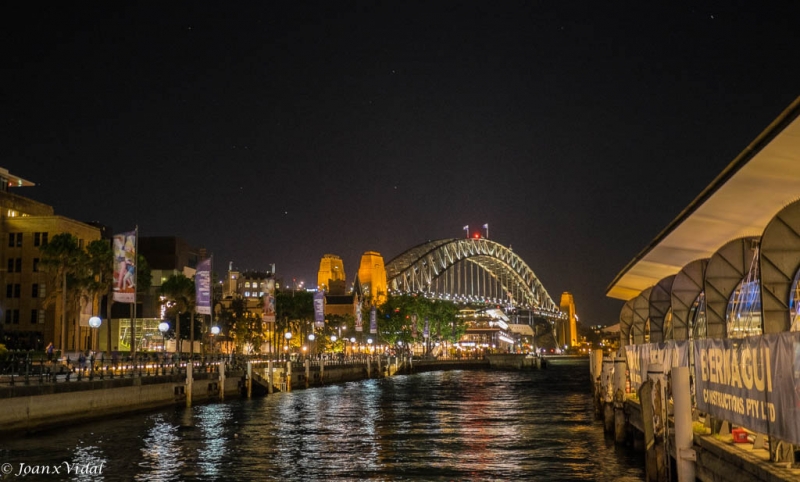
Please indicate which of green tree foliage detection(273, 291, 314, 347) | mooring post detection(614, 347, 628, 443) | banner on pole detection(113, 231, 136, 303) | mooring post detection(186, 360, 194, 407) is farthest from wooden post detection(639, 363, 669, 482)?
green tree foliage detection(273, 291, 314, 347)

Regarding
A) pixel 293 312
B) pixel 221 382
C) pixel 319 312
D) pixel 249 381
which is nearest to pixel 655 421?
pixel 221 382

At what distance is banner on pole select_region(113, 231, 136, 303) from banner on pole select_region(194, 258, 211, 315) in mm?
8779

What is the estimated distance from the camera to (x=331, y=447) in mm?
38438

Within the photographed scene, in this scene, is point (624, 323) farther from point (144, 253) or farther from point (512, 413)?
point (144, 253)

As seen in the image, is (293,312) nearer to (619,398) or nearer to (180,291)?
(180,291)

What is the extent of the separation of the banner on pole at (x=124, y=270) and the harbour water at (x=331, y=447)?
7.54 m

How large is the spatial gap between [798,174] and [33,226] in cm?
10182

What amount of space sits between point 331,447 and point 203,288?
29897mm

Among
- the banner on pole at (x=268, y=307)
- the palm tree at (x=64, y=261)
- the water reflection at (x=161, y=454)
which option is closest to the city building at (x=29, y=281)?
the palm tree at (x=64, y=261)

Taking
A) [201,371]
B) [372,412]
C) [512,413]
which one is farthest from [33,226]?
[512,413]

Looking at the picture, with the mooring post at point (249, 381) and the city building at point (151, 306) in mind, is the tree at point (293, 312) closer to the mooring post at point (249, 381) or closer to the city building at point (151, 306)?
the city building at point (151, 306)

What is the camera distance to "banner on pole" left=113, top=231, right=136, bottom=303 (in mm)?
54781

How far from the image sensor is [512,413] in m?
56.9

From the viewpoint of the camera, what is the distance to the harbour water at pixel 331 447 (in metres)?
30.4
